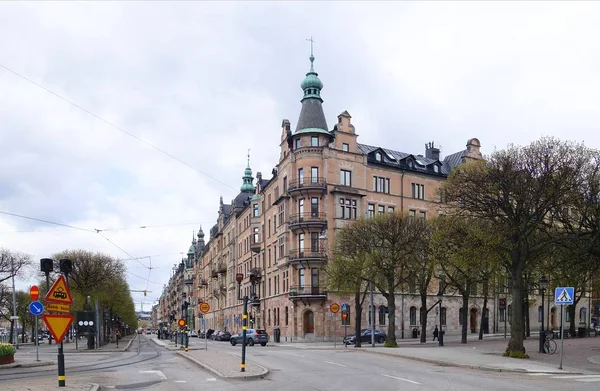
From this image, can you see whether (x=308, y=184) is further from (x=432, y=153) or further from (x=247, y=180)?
(x=247, y=180)

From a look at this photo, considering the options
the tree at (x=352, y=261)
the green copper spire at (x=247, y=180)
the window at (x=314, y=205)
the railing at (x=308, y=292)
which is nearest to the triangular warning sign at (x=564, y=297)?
the tree at (x=352, y=261)

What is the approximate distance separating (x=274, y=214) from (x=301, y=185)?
10837 mm

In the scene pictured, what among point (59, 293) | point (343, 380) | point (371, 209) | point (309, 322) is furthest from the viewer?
point (371, 209)

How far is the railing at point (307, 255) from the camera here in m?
57.1

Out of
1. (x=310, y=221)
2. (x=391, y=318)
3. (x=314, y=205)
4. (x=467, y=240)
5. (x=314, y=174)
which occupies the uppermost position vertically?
(x=314, y=174)

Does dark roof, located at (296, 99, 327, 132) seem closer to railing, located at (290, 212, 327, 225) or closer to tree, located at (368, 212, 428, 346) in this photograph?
railing, located at (290, 212, 327, 225)

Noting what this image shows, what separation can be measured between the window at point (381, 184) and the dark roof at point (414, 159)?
1.68 metres

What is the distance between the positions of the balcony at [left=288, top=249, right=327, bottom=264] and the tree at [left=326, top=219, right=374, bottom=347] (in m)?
12.7

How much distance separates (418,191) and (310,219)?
15.3m

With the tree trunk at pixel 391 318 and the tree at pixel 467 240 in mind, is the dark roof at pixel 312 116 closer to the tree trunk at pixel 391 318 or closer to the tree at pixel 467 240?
the tree trunk at pixel 391 318

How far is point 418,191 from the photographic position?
66.7 m

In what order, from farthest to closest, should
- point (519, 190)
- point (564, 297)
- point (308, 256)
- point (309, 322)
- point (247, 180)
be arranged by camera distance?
point (247, 180), point (309, 322), point (308, 256), point (519, 190), point (564, 297)

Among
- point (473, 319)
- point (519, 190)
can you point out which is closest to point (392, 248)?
point (519, 190)

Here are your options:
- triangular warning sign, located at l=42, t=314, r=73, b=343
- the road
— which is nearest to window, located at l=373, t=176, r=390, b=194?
the road
